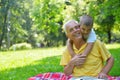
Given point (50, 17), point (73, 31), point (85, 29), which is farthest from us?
point (50, 17)

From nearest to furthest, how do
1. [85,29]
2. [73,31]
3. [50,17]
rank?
[85,29] < [73,31] < [50,17]

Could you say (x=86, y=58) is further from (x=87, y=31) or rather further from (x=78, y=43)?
(x=87, y=31)

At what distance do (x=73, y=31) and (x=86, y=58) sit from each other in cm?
45

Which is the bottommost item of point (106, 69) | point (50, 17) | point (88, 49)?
point (50, 17)

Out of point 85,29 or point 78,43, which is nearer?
point 85,29

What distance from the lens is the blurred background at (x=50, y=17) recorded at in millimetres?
15246

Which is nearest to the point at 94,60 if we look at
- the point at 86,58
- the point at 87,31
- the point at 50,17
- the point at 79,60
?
the point at 86,58

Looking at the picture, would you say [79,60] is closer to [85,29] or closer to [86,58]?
[86,58]

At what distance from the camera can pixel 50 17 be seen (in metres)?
27.5

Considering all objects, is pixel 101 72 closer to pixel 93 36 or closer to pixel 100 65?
pixel 100 65

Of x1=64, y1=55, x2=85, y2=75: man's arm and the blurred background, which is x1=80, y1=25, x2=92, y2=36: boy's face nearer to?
x1=64, y1=55, x2=85, y2=75: man's arm

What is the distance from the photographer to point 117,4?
40.2 feet

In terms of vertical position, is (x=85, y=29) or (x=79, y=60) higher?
(x=85, y=29)

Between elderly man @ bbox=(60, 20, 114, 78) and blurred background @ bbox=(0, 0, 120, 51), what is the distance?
7334 mm
